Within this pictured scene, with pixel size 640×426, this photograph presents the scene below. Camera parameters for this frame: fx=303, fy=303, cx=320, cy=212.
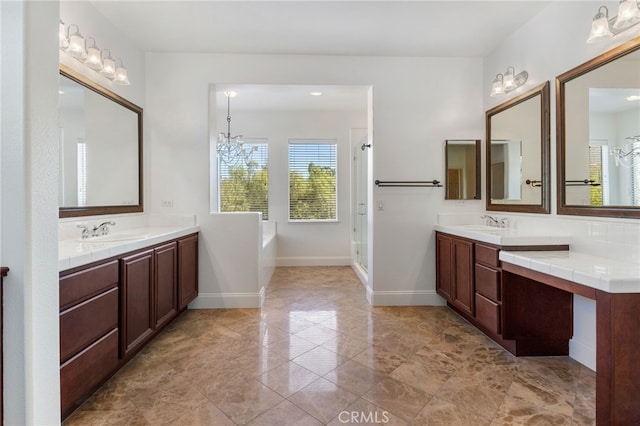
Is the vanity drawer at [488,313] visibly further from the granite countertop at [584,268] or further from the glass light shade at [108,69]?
the glass light shade at [108,69]

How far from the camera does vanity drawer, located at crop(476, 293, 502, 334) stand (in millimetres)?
2281

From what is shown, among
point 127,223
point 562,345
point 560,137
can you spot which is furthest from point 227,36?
point 562,345

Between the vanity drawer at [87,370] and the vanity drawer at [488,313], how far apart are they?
2645 millimetres

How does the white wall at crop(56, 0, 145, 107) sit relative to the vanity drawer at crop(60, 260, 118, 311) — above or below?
above

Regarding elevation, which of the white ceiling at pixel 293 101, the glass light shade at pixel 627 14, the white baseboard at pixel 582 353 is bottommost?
the white baseboard at pixel 582 353

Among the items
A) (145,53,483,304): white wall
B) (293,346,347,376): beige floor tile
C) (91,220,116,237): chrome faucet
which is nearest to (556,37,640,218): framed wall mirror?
(145,53,483,304): white wall

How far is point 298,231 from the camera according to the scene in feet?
17.4

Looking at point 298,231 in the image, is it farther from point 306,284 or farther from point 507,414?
point 507,414

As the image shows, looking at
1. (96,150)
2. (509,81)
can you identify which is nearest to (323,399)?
(96,150)

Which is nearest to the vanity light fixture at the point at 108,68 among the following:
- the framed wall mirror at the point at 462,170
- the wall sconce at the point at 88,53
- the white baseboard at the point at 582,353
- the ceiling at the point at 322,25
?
the wall sconce at the point at 88,53

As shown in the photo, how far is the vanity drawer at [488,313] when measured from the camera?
2281 mm

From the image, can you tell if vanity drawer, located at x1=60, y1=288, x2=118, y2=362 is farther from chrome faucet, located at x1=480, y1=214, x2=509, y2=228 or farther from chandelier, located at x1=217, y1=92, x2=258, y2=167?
chrome faucet, located at x1=480, y1=214, x2=509, y2=228

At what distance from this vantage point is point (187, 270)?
2977 millimetres

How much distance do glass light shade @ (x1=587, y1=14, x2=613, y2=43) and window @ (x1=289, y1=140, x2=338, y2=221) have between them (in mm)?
3748
